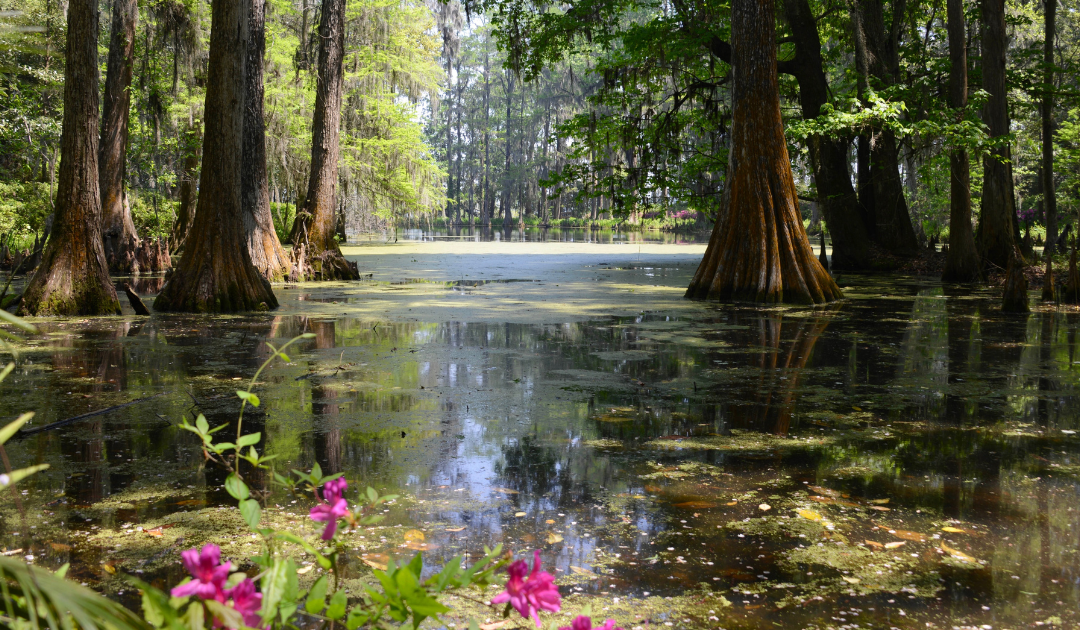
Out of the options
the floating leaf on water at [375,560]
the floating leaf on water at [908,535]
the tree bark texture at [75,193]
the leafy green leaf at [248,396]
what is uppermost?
the tree bark texture at [75,193]

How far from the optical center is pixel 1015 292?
1022cm

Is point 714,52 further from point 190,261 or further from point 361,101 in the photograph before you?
point 361,101

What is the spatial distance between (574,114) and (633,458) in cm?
1887

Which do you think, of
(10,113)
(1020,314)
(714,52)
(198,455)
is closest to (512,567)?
(198,455)

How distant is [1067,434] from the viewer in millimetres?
4555

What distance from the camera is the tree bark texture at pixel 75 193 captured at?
880 centimetres

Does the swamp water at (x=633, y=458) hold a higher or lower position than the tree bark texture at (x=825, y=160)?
lower

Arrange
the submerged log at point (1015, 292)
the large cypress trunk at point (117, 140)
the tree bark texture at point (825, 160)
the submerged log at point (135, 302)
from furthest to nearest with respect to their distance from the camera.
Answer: the tree bark texture at point (825, 160) < the large cypress trunk at point (117, 140) < the submerged log at point (1015, 292) < the submerged log at point (135, 302)

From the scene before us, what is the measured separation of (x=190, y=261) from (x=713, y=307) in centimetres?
637

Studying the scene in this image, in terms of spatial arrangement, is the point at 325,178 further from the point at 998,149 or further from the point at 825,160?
the point at 998,149

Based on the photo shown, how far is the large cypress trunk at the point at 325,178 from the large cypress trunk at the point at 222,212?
4.75 meters

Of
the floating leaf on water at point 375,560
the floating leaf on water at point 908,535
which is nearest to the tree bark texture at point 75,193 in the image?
the floating leaf on water at point 375,560

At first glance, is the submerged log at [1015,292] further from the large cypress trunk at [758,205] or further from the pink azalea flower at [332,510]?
the pink azalea flower at [332,510]

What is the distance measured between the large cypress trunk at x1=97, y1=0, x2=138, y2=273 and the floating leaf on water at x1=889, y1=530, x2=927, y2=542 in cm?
1619
